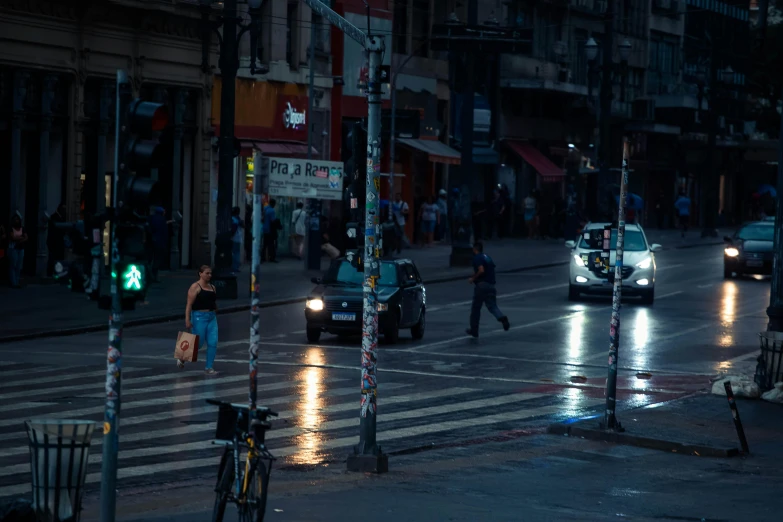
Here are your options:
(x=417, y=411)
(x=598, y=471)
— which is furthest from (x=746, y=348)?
(x=598, y=471)

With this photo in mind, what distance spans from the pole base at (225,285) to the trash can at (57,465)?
24342 mm

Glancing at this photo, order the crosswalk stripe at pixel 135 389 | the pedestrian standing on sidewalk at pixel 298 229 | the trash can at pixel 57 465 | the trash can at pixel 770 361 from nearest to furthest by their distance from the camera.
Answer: the trash can at pixel 57 465 < the crosswalk stripe at pixel 135 389 < the trash can at pixel 770 361 < the pedestrian standing on sidewalk at pixel 298 229

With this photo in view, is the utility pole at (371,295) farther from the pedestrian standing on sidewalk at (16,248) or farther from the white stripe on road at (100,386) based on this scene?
the pedestrian standing on sidewalk at (16,248)

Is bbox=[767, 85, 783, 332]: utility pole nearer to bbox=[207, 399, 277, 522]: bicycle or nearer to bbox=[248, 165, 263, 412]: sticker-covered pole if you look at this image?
bbox=[248, 165, 263, 412]: sticker-covered pole

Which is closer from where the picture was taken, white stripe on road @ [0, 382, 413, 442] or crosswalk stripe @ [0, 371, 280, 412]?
white stripe on road @ [0, 382, 413, 442]

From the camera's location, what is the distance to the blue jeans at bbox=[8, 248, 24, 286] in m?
35.0

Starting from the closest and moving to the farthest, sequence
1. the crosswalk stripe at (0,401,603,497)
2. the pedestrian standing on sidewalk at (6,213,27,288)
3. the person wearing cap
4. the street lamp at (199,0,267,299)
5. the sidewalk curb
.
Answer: the crosswalk stripe at (0,401,603,497) → the sidewalk curb → the street lamp at (199,0,267,299) → the pedestrian standing on sidewalk at (6,213,27,288) → the person wearing cap

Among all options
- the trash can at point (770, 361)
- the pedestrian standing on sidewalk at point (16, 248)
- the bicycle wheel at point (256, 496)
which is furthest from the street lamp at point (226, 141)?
the bicycle wheel at point (256, 496)

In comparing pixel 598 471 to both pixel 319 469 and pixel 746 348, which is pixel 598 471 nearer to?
pixel 319 469

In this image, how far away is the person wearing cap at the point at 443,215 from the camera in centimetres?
5938

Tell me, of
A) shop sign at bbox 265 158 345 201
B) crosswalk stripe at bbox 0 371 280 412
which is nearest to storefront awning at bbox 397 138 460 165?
crosswalk stripe at bbox 0 371 280 412

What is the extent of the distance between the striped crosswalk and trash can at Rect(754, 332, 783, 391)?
114 inches

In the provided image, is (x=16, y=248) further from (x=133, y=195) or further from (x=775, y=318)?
(x=133, y=195)

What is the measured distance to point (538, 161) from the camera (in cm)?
6850
